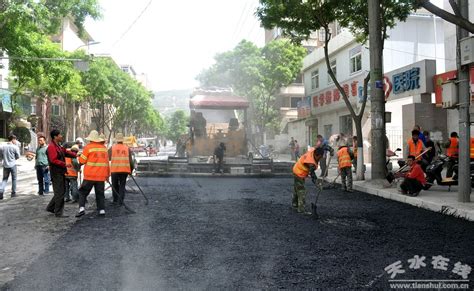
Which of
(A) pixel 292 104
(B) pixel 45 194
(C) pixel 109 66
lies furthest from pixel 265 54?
(B) pixel 45 194

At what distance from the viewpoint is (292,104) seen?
46.9m

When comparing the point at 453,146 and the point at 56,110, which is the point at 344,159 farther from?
the point at 56,110

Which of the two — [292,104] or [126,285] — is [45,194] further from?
[292,104]

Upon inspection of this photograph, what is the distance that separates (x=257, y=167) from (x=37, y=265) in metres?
11.4

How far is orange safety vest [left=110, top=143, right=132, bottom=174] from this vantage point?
8617mm

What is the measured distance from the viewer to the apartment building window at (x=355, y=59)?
75.6 ft

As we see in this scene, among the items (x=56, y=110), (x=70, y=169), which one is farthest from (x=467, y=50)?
(x=56, y=110)

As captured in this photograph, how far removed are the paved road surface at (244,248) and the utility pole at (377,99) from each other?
3207 millimetres

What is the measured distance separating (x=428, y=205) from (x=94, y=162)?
6.55 m

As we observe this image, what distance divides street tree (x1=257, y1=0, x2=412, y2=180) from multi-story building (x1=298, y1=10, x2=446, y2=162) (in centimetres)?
187

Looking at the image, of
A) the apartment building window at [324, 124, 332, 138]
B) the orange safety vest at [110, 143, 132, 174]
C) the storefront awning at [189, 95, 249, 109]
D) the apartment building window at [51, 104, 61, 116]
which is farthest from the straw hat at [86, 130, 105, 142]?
the apartment building window at [51, 104, 61, 116]

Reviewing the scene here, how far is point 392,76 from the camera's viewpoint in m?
19.8

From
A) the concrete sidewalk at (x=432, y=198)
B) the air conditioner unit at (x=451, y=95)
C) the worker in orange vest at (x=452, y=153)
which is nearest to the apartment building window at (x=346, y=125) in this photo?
the concrete sidewalk at (x=432, y=198)

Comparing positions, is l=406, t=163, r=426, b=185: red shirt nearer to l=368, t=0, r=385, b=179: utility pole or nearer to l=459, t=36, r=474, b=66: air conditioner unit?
l=368, t=0, r=385, b=179: utility pole
